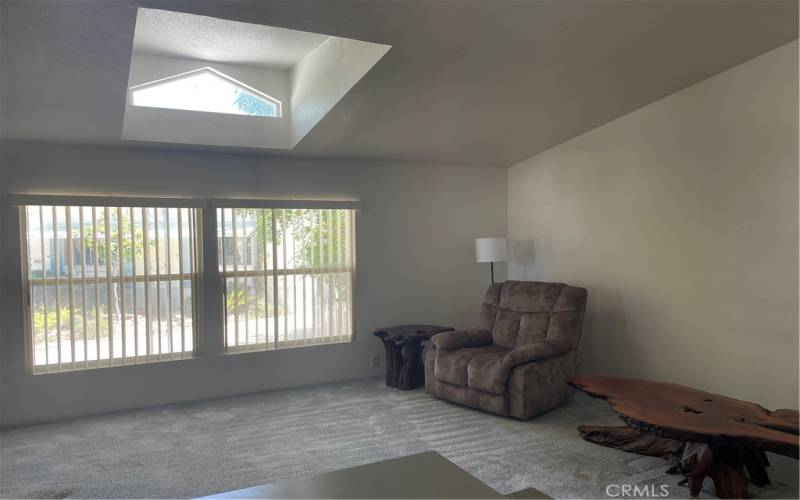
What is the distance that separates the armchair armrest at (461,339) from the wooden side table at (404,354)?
0.73 feet

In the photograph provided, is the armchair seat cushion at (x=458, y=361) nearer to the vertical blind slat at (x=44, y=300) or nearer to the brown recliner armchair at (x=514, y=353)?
the brown recliner armchair at (x=514, y=353)

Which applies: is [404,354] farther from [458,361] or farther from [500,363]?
[500,363]

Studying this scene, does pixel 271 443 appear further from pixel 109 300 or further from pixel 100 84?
pixel 100 84

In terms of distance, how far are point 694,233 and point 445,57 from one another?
2328 millimetres

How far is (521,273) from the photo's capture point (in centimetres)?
590

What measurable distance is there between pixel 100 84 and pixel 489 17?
7.68ft

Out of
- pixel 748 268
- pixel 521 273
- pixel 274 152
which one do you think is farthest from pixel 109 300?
pixel 748 268

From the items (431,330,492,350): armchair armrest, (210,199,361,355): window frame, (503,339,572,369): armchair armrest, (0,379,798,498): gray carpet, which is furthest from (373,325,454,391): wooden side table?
(503,339,572,369): armchair armrest

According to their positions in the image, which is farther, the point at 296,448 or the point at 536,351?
the point at 536,351

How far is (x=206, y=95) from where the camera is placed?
4656 mm

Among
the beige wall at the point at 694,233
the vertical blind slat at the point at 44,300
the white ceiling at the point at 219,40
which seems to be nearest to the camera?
the beige wall at the point at 694,233

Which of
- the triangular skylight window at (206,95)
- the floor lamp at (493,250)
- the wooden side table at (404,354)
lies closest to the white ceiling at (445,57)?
the triangular skylight window at (206,95)

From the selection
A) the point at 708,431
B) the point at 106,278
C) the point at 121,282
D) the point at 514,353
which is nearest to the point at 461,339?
the point at 514,353

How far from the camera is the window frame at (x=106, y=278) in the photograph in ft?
13.5
